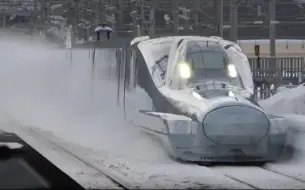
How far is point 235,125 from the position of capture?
13422 millimetres

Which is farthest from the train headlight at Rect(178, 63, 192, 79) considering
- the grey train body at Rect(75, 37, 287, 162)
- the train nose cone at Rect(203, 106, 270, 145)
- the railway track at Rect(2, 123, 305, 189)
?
the railway track at Rect(2, 123, 305, 189)

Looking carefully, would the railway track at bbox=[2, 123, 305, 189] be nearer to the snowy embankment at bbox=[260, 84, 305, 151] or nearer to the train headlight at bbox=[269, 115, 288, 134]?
the train headlight at bbox=[269, 115, 288, 134]

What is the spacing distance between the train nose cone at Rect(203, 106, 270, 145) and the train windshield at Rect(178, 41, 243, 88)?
1618 millimetres

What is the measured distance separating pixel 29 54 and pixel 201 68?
25.3 meters

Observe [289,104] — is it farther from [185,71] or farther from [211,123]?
[211,123]

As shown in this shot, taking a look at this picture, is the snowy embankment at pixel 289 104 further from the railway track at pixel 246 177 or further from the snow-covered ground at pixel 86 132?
the railway track at pixel 246 177

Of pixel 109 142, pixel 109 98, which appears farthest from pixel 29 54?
pixel 109 142

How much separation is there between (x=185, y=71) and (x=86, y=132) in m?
5.84

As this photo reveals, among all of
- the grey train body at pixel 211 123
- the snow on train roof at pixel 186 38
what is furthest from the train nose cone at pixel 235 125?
the snow on train roof at pixel 186 38

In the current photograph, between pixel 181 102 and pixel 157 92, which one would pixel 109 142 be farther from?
pixel 181 102

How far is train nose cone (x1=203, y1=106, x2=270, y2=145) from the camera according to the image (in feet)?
43.9

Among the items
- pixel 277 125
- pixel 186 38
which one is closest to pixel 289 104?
pixel 186 38

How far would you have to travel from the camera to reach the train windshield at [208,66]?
15.1 m

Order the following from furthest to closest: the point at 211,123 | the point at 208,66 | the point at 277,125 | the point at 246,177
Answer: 1. the point at 208,66
2. the point at 277,125
3. the point at 211,123
4. the point at 246,177
